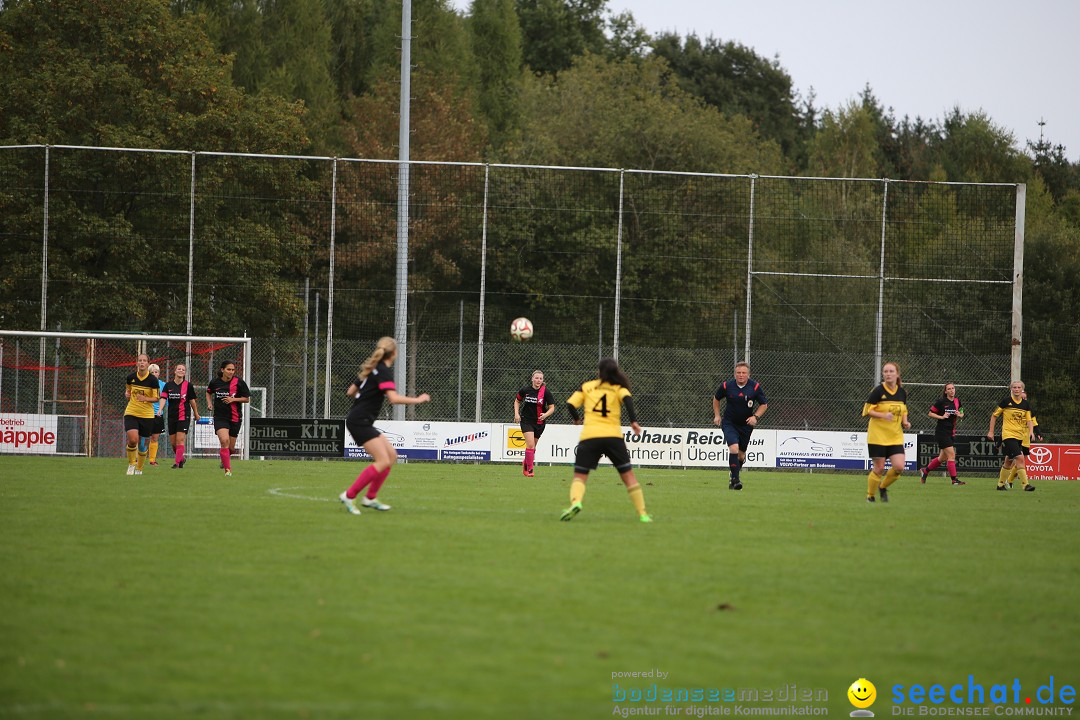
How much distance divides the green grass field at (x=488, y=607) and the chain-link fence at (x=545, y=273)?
17.2 metres

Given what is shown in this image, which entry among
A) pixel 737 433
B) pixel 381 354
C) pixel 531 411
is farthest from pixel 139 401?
pixel 737 433

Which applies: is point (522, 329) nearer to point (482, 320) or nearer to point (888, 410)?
point (482, 320)

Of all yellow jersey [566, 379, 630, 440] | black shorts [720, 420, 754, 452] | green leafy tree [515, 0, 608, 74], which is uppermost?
green leafy tree [515, 0, 608, 74]

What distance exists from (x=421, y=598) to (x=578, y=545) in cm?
322

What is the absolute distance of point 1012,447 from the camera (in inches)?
973

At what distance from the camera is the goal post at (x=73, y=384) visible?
29.9 metres

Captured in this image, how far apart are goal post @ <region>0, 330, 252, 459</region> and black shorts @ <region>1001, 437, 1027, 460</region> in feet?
57.3

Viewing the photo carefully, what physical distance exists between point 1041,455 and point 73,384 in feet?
82.7

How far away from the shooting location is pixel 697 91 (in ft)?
234

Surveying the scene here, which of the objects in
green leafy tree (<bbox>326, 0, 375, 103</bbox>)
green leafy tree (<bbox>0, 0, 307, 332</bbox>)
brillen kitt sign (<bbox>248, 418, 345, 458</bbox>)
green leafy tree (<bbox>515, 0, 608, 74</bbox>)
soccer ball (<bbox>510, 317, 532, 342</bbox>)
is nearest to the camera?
soccer ball (<bbox>510, 317, 532, 342</bbox>)

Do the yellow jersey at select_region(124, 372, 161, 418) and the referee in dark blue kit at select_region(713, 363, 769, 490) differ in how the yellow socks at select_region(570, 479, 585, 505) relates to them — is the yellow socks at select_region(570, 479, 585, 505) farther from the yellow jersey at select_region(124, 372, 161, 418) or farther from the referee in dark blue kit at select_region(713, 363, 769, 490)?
the yellow jersey at select_region(124, 372, 161, 418)

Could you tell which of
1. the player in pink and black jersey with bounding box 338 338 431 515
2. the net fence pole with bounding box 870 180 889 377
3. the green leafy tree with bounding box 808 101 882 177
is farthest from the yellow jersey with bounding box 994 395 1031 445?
the green leafy tree with bounding box 808 101 882 177

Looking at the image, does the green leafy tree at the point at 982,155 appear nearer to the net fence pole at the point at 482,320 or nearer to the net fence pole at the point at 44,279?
the net fence pole at the point at 482,320

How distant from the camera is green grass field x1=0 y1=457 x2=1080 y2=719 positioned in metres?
6.31
